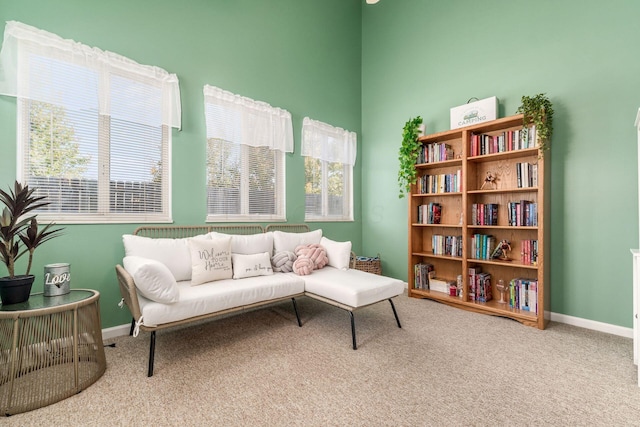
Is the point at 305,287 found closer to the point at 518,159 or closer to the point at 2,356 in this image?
the point at 2,356

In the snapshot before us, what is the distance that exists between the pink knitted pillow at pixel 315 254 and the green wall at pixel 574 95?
2170mm

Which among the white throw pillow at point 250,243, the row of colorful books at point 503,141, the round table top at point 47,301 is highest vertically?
the row of colorful books at point 503,141

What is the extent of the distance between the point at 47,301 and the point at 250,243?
5.01 feet

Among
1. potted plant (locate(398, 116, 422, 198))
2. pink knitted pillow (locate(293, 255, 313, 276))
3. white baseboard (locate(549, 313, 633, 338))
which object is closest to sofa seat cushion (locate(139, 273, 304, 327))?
pink knitted pillow (locate(293, 255, 313, 276))

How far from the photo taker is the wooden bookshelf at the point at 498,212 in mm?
2713

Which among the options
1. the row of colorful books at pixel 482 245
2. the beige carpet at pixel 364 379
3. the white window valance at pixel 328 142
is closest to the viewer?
the beige carpet at pixel 364 379

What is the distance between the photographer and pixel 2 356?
1543mm

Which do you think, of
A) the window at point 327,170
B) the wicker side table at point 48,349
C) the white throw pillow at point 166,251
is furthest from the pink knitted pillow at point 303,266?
the wicker side table at point 48,349

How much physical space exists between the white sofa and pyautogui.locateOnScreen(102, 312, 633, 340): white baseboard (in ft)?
0.37

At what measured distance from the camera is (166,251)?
8.05 feet

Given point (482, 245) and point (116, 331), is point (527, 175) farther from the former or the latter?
point (116, 331)

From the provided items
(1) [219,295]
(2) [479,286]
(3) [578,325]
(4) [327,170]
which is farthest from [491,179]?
(1) [219,295]

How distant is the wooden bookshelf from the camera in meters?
2.71

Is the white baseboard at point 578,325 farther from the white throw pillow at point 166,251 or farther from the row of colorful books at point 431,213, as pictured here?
the row of colorful books at point 431,213
